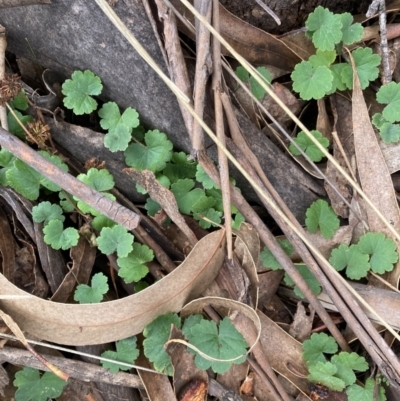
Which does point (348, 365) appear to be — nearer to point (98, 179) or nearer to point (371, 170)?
point (371, 170)

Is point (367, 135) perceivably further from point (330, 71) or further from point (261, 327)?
point (261, 327)

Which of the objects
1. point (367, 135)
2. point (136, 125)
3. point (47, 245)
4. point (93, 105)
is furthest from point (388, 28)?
point (47, 245)

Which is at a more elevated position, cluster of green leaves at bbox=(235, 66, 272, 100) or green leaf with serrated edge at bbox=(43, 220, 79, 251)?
cluster of green leaves at bbox=(235, 66, 272, 100)

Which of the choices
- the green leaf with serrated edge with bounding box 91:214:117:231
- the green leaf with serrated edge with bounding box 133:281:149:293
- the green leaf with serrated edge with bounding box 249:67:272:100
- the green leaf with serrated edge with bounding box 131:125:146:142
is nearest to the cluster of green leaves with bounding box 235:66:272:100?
the green leaf with serrated edge with bounding box 249:67:272:100

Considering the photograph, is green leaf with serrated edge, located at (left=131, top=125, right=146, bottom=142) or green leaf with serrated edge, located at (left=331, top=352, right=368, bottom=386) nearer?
green leaf with serrated edge, located at (left=331, top=352, right=368, bottom=386)

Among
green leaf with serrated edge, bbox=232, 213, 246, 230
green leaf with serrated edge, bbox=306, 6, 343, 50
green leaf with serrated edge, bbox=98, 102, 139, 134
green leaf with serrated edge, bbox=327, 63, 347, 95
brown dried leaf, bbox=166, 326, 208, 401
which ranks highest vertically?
green leaf with serrated edge, bbox=306, 6, 343, 50

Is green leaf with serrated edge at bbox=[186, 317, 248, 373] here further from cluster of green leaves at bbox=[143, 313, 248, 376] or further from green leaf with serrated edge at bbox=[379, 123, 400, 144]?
green leaf with serrated edge at bbox=[379, 123, 400, 144]

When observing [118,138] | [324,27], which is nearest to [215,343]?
[118,138]
